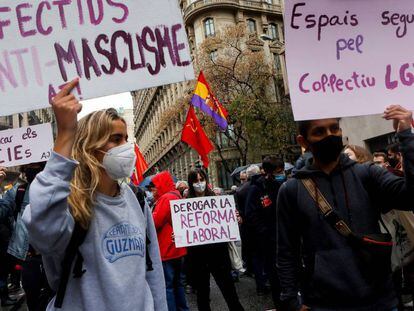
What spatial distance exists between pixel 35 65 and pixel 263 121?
2744cm

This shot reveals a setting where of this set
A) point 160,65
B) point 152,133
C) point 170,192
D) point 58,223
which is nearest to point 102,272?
point 58,223

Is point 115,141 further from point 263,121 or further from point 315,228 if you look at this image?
point 263,121

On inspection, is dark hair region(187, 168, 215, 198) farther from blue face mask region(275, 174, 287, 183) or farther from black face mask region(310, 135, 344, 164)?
black face mask region(310, 135, 344, 164)

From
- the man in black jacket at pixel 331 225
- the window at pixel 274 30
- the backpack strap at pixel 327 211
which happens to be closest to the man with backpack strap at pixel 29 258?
the man in black jacket at pixel 331 225

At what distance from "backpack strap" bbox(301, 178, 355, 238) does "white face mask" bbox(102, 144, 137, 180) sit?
36.9 inches

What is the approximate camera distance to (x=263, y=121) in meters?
29.0

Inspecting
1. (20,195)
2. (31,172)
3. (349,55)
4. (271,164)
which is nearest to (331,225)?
(349,55)

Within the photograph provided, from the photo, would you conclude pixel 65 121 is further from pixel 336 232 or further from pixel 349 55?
pixel 349 55

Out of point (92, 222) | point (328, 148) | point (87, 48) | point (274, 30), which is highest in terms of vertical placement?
point (274, 30)

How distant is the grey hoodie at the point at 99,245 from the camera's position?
1507 mm

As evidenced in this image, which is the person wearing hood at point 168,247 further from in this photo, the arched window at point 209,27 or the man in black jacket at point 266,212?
the arched window at point 209,27

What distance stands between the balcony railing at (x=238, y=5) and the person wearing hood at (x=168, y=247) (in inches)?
1380

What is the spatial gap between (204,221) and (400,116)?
3.84 meters

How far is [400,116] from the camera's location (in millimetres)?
2021
